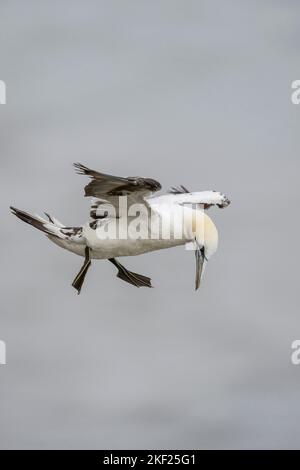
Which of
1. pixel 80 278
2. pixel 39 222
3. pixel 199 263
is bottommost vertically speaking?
pixel 199 263

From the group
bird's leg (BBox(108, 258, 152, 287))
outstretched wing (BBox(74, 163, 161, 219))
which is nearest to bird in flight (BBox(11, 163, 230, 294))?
outstretched wing (BBox(74, 163, 161, 219))

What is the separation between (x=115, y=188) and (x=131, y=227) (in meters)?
0.86

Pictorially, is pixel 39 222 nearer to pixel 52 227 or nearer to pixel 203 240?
pixel 52 227

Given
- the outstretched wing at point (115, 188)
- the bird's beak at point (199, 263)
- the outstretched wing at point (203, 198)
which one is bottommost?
the bird's beak at point (199, 263)

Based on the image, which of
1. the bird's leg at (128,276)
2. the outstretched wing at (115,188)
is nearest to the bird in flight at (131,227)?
the outstretched wing at (115,188)

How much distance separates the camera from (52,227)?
22.9 m

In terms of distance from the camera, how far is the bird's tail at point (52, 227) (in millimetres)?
22641

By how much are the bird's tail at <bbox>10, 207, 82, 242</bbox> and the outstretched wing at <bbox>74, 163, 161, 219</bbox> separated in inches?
28.6

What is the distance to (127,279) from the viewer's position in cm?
2464

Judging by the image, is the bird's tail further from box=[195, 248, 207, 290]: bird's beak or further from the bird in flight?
box=[195, 248, 207, 290]: bird's beak

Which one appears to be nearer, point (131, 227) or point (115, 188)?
point (115, 188)

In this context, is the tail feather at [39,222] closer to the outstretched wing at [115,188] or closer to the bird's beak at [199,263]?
the outstretched wing at [115,188]

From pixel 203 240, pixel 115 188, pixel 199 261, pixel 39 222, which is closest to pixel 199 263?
pixel 199 261

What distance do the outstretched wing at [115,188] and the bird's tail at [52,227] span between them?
73cm
